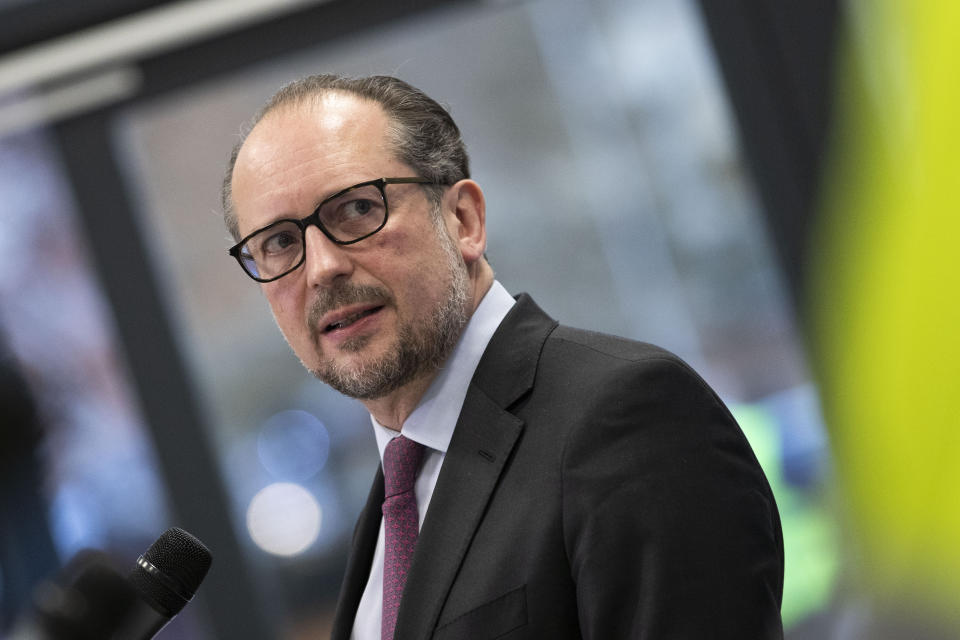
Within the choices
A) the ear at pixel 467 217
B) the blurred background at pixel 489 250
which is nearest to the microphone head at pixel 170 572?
the ear at pixel 467 217

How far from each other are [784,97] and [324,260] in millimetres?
2800

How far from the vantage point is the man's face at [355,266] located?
129 cm

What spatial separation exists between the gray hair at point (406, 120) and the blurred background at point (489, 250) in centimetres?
223

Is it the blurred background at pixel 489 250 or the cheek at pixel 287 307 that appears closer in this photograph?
the cheek at pixel 287 307

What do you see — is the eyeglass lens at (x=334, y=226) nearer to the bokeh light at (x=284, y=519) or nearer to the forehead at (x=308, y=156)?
the forehead at (x=308, y=156)

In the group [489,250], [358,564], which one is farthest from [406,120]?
[489,250]

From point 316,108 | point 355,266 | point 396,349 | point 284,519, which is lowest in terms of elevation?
point 284,519

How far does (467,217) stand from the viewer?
57.5 inches

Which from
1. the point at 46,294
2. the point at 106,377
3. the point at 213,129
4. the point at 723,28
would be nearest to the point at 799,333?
the point at 723,28

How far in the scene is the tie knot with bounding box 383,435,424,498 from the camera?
51.5 inches

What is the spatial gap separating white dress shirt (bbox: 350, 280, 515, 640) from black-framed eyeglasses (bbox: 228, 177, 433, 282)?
7.7 inches

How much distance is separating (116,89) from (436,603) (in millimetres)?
3227

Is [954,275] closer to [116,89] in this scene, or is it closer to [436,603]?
[436,603]

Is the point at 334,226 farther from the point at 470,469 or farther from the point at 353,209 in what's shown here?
the point at 470,469
